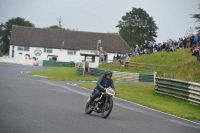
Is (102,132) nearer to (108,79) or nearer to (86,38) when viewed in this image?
(108,79)

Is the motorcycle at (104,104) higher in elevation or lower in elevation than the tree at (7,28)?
lower

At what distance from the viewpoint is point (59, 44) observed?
104 m

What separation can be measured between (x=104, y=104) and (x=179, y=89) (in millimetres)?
12001

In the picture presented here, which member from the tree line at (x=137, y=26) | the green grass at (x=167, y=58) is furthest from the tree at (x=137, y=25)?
the green grass at (x=167, y=58)

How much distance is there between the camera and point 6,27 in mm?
136875

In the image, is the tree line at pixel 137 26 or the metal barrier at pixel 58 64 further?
the tree line at pixel 137 26

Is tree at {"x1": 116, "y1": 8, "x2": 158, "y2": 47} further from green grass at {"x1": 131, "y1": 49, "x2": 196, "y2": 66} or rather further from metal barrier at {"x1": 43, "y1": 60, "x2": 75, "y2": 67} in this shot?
green grass at {"x1": 131, "y1": 49, "x2": 196, "y2": 66}

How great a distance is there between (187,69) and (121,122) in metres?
17.5

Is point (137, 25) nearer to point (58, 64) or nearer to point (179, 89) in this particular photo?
point (58, 64)

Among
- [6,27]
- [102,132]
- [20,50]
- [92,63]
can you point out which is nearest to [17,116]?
[102,132]

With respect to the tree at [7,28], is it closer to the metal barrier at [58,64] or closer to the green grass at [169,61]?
the metal barrier at [58,64]

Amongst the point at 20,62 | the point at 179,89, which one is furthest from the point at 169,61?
the point at 20,62

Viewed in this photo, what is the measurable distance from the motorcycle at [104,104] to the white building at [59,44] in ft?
278

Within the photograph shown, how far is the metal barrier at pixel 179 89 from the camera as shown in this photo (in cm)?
2547
